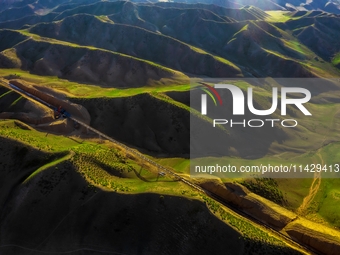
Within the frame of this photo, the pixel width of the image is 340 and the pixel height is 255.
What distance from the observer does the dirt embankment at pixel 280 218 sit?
116 ft

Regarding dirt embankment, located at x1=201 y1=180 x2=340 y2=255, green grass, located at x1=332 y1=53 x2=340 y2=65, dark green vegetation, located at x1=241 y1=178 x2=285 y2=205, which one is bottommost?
dark green vegetation, located at x1=241 y1=178 x2=285 y2=205

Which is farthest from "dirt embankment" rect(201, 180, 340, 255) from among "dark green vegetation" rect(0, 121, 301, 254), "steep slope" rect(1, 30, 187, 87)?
"steep slope" rect(1, 30, 187, 87)

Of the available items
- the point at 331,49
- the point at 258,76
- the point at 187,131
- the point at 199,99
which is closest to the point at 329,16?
the point at 331,49

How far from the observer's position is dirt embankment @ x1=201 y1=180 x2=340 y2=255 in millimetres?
35344

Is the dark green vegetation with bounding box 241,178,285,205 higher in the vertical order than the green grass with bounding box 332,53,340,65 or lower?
lower

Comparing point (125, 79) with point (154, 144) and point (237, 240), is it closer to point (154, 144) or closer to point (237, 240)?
point (154, 144)

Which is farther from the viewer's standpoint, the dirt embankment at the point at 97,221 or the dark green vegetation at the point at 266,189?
the dark green vegetation at the point at 266,189

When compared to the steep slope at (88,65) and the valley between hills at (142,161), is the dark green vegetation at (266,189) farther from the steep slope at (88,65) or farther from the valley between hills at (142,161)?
the steep slope at (88,65)

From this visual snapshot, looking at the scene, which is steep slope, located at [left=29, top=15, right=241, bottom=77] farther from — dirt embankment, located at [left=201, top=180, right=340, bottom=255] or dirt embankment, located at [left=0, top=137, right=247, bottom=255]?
dirt embankment, located at [left=0, top=137, right=247, bottom=255]

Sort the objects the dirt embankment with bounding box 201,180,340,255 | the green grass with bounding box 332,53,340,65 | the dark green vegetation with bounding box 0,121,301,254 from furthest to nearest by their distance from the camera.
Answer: the green grass with bounding box 332,53,340,65
the dirt embankment with bounding box 201,180,340,255
the dark green vegetation with bounding box 0,121,301,254

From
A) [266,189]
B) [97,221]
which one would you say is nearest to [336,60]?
[266,189]

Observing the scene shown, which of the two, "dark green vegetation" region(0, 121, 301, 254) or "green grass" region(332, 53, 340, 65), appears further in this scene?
"green grass" region(332, 53, 340, 65)

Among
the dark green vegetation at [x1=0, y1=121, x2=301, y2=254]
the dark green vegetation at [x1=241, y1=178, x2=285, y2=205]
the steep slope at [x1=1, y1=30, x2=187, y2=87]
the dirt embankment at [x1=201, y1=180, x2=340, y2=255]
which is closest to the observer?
the dark green vegetation at [x1=0, y1=121, x2=301, y2=254]

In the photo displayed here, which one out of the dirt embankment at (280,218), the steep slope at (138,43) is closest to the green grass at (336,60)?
the steep slope at (138,43)
